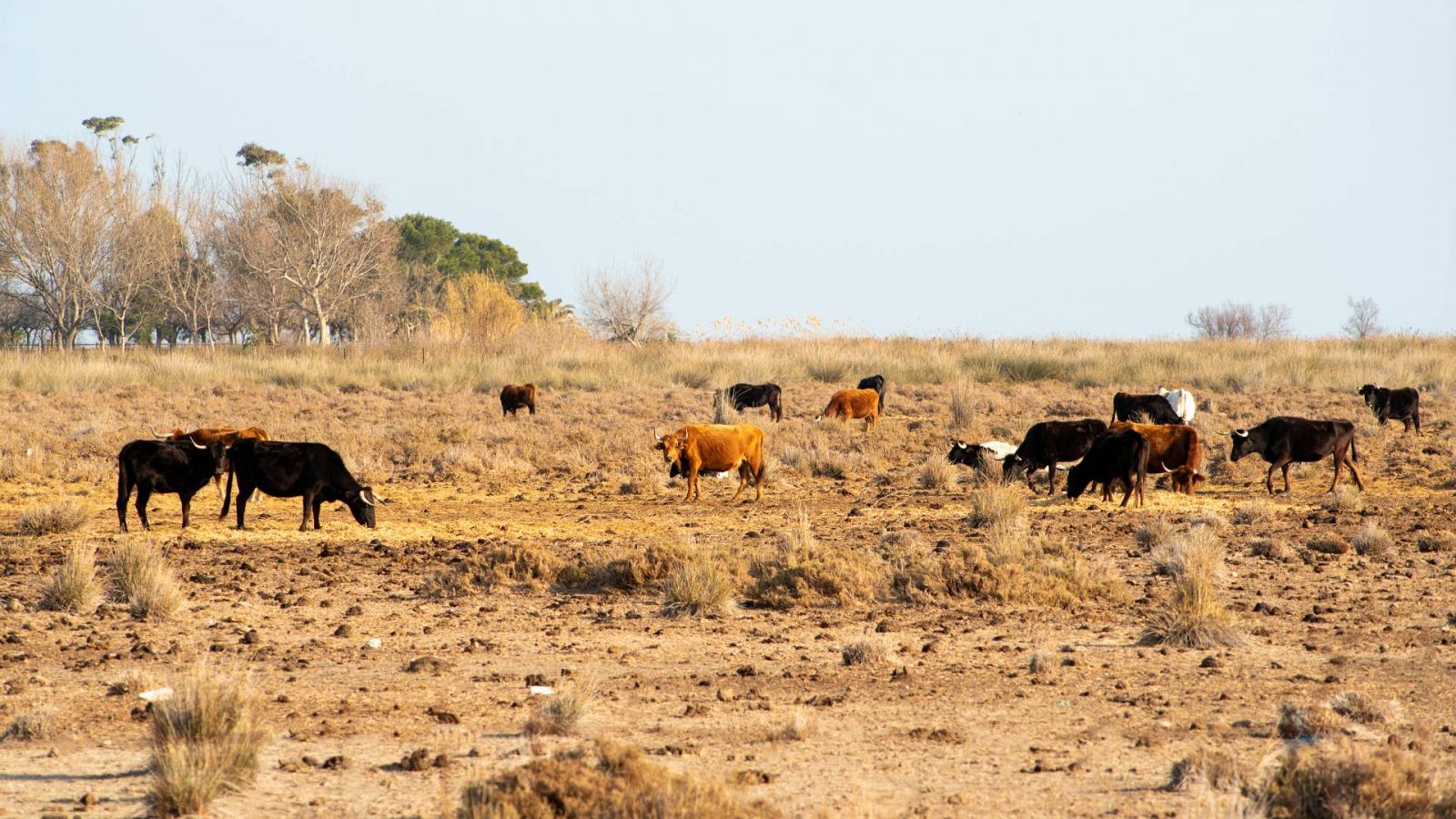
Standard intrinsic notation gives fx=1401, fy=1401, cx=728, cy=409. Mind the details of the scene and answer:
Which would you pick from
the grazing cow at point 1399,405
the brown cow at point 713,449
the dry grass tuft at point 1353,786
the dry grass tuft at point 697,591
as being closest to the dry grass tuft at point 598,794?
the dry grass tuft at point 1353,786

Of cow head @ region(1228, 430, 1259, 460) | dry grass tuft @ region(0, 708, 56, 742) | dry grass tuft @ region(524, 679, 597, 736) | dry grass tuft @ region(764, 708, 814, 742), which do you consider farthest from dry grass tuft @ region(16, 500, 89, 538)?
cow head @ region(1228, 430, 1259, 460)

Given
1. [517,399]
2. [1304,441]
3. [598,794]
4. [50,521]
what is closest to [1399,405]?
[1304,441]

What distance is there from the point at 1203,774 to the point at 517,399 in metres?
24.7

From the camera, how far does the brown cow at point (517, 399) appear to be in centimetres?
2989

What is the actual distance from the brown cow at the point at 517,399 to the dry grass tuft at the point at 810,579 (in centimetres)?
1827

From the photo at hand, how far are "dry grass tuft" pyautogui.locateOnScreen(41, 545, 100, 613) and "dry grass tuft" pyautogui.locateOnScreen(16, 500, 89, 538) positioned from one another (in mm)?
4183

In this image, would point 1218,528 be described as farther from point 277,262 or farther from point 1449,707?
point 277,262

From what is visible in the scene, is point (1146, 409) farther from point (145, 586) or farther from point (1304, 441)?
point (145, 586)

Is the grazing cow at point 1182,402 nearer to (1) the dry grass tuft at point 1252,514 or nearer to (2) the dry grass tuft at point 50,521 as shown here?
(1) the dry grass tuft at point 1252,514

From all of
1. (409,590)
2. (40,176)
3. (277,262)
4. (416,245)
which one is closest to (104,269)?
(40,176)

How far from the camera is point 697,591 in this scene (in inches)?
A: 438

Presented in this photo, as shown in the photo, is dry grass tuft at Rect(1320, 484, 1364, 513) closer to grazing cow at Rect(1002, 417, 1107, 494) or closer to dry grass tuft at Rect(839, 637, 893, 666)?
grazing cow at Rect(1002, 417, 1107, 494)

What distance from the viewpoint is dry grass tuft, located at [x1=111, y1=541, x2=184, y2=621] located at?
10648mm

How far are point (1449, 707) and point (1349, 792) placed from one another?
264 cm
